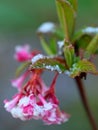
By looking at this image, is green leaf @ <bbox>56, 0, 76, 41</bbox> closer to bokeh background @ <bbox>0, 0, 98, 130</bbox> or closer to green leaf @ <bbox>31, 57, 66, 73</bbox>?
green leaf @ <bbox>31, 57, 66, 73</bbox>

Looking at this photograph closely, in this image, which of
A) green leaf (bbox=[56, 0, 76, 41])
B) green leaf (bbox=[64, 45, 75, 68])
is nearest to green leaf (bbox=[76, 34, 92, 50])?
green leaf (bbox=[56, 0, 76, 41])

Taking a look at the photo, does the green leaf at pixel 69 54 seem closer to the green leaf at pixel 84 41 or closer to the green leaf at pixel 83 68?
the green leaf at pixel 83 68

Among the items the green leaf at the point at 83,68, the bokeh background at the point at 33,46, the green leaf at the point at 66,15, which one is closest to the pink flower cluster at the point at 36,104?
the green leaf at the point at 83,68

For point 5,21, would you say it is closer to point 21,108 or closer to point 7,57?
point 7,57

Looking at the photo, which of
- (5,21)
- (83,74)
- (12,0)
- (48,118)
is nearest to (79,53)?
(83,74)

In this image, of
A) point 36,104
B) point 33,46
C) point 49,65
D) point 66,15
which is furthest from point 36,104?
point 33,46
